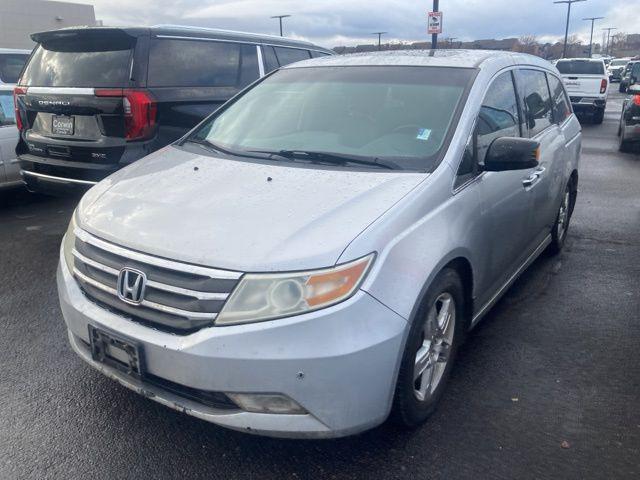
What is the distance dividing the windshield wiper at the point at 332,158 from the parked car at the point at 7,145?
4560 millimetres

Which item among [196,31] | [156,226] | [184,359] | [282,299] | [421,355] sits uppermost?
[196,31]

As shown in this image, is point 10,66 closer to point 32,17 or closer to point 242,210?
point 242,210

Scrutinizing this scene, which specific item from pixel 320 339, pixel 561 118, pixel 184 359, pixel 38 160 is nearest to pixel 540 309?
pixel 561 118

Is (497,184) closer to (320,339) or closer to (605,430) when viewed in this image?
(605,430)

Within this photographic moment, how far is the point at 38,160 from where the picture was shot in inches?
219

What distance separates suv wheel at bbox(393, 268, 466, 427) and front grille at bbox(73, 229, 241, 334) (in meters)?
0.83

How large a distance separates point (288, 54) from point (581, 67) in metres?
14.3

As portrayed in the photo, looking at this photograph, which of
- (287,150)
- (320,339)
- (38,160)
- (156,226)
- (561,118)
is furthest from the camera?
(38,160)

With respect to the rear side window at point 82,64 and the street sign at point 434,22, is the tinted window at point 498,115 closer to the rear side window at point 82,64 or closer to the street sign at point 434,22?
the rear side window at point 82,64

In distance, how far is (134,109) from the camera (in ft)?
16.3

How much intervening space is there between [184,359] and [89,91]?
12.0 feet

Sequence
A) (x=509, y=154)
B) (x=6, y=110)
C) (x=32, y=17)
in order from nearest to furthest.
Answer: (x=509, y=154) → (x=6, y=110) → (x=32, y=17)

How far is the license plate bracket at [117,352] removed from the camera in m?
2.39

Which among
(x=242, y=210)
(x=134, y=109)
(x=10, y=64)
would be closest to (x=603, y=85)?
(x=10, y=64)
